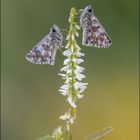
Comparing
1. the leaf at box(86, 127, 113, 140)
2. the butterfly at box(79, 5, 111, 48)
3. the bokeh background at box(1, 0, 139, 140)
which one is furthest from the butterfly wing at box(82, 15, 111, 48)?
the bokeh background at box(1, 0, 139, 140)

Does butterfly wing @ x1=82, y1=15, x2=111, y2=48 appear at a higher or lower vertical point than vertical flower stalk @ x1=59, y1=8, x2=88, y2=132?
higher

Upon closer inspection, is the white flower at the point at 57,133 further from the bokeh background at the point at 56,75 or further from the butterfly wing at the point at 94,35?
the bokeh background at the point at 56,75

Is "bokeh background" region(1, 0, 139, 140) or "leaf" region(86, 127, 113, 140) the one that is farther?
"bokeh background" region(1, 0, 139, 140)

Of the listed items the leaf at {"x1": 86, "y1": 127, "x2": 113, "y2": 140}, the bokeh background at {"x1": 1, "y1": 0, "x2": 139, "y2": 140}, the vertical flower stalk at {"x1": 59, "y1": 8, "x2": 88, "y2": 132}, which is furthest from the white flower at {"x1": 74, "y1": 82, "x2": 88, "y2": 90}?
the bokeh background at {"x1": 1, "y1": 0, "x2": 139, "y2": 140}

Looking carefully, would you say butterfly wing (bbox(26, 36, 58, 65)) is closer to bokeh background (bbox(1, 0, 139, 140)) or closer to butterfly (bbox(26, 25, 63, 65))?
butterfly (bbox(26, 25, 63, 65))

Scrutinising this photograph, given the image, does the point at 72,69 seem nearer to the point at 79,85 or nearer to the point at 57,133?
the point at 79,85
